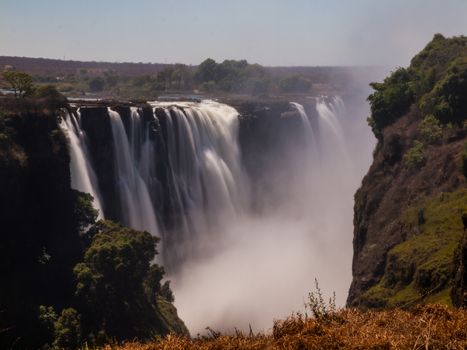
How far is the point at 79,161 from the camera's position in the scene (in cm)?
4422

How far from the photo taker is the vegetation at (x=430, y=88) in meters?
40.4

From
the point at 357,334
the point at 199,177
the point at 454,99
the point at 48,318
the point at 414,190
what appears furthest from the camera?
the point at 199,177

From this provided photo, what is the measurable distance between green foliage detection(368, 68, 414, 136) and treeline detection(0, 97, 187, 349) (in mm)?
19323

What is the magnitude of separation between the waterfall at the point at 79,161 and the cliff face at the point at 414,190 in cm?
1811

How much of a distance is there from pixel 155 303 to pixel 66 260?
5771 millimetres

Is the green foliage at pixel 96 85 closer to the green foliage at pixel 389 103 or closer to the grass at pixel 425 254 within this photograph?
the green foliage at pixel 389 103

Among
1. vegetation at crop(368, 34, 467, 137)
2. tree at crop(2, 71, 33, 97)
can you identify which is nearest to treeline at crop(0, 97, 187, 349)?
tree at crop(2, 71, 33, 97)

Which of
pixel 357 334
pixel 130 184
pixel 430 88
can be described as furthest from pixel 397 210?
pixel 357 334

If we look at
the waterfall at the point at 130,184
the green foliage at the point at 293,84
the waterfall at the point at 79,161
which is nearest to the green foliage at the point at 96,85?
the green foliage at the point at 293,84

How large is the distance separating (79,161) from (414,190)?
71.7 ft

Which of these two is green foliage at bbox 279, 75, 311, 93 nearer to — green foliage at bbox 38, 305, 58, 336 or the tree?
the tree

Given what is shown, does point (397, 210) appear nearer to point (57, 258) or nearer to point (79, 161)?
point (57, 258)

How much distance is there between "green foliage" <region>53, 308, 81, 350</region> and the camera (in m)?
31.6

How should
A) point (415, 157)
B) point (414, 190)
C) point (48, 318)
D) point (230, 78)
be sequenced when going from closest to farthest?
point (48, 318) < point (414, 190) < point (415, 157) < point (230, 78)
